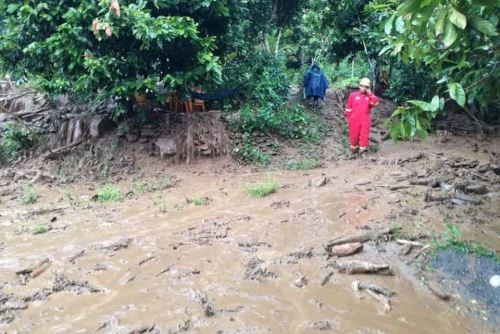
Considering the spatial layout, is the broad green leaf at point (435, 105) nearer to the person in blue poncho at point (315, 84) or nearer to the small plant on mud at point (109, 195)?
the small plant on mud at point (109, 195)

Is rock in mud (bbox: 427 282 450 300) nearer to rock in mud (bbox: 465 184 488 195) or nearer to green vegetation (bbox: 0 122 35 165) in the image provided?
rock in mud (bbox: 465 184 488 195)

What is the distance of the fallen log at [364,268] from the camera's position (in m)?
3.76

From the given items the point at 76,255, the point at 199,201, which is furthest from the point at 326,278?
the point at 199,201

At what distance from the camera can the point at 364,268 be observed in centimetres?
378

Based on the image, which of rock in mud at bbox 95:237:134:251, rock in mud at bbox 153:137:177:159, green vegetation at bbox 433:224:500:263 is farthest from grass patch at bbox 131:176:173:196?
green vegetation at bbox 433:224:500:263

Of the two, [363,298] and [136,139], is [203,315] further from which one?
[136,139]

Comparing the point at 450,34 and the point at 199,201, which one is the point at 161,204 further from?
the point at 450,34

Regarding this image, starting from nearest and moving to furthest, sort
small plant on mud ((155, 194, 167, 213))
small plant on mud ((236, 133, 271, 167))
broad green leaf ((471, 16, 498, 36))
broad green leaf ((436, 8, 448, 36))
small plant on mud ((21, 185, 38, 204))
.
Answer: broad green leaf ((436, 8, 448, 36))
broad green leaf ((471, 16, 498, 36))
small plant on mud ((155, 194, 167, 213))
small plant on mud ((21, 185, 38, 204))
small plant on mud ((236, 133, 271, 167))

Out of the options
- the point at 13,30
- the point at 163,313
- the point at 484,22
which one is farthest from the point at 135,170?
the point at 484,22

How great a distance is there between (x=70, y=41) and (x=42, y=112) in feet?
11.3

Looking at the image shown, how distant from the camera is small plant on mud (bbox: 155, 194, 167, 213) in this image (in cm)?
608

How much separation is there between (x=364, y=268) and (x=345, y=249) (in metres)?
0.34

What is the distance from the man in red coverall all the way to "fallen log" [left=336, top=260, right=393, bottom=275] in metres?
4.94

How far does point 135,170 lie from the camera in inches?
331
